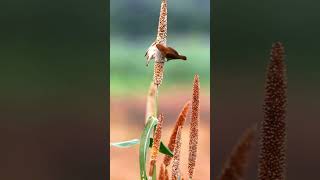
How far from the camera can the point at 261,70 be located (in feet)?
5.24

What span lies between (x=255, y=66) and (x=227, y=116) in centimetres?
18

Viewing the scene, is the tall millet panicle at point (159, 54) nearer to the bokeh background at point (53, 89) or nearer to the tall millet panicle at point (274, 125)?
the bokeh background at point (53, 89)

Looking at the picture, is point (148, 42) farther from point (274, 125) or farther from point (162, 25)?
point (274, 125)

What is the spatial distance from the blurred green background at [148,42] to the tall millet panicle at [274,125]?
52.3 inches

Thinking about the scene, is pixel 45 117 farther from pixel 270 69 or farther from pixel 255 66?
pixel 270 69

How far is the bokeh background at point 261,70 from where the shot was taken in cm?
156

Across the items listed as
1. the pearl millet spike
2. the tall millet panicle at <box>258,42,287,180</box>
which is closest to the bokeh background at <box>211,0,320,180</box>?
the pearl millet spike

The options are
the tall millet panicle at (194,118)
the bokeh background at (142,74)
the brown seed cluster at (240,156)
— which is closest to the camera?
the brown seed cluster at (240,156)

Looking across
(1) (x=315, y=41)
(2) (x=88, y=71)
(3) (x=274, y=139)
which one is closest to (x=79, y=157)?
(2) (x=88, y=71)

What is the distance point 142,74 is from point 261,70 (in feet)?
1.25

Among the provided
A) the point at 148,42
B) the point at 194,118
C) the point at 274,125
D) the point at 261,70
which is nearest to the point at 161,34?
the point at 194,118

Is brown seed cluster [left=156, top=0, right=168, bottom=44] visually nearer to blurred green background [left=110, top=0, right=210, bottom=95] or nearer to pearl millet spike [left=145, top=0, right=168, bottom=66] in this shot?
pearl millet spike [left=145, top=0, right=168, bottom=66]

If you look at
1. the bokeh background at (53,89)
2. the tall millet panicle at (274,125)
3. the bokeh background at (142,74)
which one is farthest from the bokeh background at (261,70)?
the tall millet panicle at (274,125)

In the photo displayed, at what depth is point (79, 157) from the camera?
5.06ft
